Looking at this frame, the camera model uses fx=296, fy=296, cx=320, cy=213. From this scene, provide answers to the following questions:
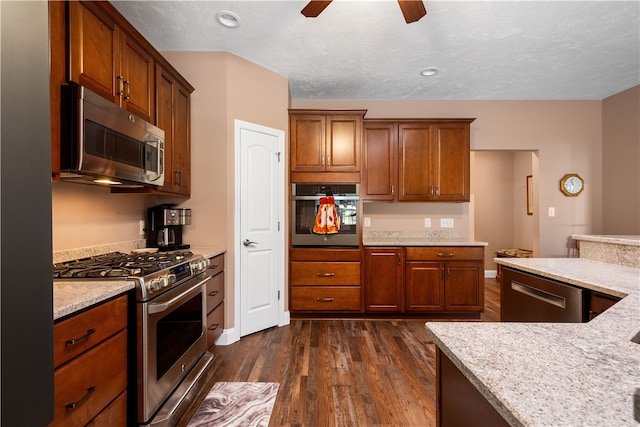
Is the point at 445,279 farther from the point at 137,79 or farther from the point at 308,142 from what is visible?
the point at 137,79

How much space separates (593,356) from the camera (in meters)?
0.68

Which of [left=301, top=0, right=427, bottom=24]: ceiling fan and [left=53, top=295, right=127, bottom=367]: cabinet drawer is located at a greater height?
[left=301, top=0, right=427, bottom=24]: ceiling fan

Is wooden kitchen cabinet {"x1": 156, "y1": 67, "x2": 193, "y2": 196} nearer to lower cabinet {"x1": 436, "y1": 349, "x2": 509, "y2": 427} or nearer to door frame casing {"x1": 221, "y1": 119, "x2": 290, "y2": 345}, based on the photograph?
door frame casing {"x1": 221, "y1": 119, "x2": 290, "y2": 345}

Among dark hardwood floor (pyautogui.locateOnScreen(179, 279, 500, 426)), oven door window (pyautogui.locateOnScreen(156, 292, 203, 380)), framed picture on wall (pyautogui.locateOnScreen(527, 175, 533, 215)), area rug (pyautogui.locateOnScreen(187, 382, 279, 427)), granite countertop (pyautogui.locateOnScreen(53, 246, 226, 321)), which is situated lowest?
dark hardwood floor (pyautogui.locateOnScreen(179, 279, 500, 426))

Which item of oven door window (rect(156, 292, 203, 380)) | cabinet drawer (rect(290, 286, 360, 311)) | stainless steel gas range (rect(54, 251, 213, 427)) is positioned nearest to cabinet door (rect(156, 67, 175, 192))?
stainless steel gas range (rect(54, 251, 213, 427))

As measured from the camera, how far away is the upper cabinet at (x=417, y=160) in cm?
362

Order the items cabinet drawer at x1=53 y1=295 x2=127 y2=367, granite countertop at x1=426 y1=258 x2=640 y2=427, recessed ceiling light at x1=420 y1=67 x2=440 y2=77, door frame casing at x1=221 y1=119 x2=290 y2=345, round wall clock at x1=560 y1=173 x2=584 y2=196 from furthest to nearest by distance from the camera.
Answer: round wall clock at x1=560 y1=173 x2=584 y2=196 → recessed ceiling light at x1=420 y1=67 x2=440 y2=77 → door frame casing at x1=221 y1=119 x2=290 y2=345 → cabinet drawer at x1=53 y1=295 x2=127 y2=367 → granite countertop at x1=426 y1=258 x2=640 y2=427

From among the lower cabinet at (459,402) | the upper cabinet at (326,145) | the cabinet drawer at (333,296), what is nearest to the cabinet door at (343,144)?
the upper cabinet at (326,145)

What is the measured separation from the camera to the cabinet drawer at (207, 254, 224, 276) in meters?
2.53

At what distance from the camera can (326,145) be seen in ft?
11.4

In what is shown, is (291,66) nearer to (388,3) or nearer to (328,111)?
(328,111)

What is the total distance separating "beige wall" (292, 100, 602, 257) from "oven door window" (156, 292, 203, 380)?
9.57 feet

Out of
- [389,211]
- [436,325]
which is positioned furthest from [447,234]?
[436,325]

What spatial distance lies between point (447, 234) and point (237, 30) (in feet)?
11.1
